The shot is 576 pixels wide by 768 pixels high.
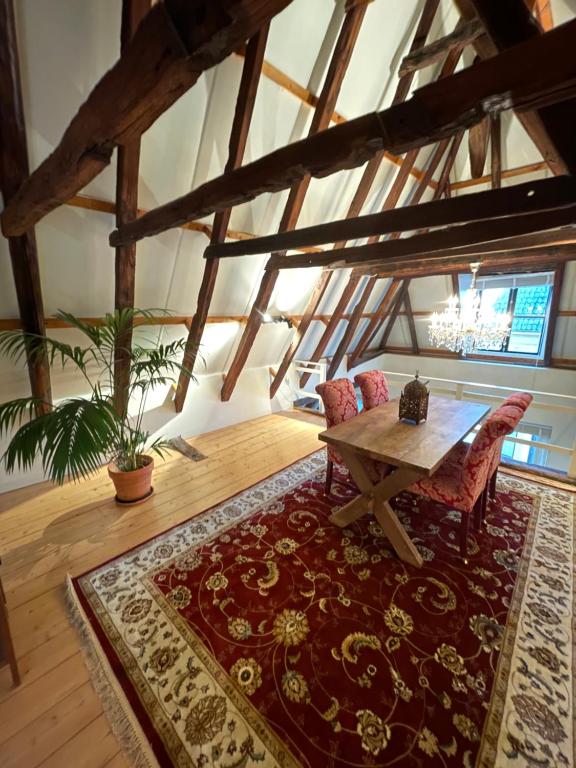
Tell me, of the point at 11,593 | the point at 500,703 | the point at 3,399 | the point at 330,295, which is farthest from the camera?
the point at 330,295

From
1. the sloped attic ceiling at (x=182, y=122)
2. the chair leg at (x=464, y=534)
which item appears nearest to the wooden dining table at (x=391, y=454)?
the chair leg at (x=464, y=534)

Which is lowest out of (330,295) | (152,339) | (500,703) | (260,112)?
(500,703)

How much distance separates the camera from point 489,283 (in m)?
5.73

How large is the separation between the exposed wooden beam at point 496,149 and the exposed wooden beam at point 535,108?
2737 millimetres

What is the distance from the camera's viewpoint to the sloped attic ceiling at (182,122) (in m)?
1.61

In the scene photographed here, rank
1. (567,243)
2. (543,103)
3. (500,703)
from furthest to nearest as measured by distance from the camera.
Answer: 1. (567,243)
2. (500,703)
3. (543,103)

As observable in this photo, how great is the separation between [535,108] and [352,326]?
454 centimetres

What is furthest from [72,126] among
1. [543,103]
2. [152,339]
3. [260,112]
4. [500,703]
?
[500,703]

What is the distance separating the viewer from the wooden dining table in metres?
1.90

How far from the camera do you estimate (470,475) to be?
1890 mm

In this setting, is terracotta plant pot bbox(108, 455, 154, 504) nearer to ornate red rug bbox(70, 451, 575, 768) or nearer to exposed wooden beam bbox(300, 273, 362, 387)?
ornate red rug bbox(70, 451, 575, 768)

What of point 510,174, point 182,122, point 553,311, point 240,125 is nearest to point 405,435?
point 240,125

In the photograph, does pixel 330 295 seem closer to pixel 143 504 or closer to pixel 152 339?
pixel 152 339

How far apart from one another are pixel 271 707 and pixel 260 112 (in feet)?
11.3
